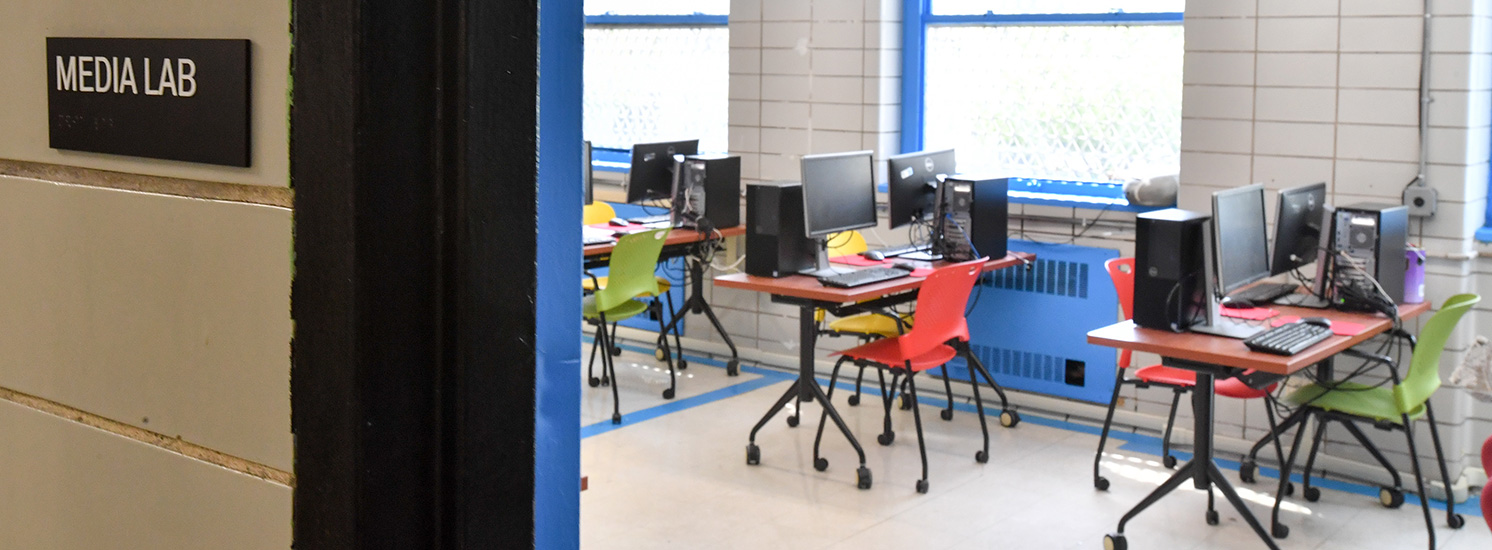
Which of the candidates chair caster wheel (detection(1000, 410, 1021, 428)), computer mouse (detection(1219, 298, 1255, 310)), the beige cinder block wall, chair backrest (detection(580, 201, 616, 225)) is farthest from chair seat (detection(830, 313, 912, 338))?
the beige cinder block wall

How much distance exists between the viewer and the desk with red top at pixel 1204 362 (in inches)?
159

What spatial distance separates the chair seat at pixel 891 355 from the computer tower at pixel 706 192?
5.76 feet

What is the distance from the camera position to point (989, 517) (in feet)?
15.4

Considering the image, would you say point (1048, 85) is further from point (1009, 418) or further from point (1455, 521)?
point (1455, 521)

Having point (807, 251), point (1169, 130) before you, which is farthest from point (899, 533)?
point (1169, 130)

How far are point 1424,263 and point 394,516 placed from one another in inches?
194

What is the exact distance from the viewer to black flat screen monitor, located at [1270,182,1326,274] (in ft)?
15.8

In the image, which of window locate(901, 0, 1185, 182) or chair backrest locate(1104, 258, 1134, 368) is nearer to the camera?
chair backrest locate(1104, 258, 1134, 368)

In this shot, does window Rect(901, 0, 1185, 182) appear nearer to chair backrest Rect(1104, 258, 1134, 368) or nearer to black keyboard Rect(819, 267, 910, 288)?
chair backrest Rect(1104, 258, 1134, 368)

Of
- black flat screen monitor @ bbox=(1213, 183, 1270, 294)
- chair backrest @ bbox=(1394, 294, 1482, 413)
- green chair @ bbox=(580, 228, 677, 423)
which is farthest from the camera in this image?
green chair @ bbox=(580, 228, 677, 423)

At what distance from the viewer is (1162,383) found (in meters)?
4.91

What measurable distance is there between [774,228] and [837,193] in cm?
37

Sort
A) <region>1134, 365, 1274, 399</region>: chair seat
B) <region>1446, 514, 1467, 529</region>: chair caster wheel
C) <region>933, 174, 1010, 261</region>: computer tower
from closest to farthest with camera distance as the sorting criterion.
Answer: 1. <region>1446, 514, 1467, 529</region>: chair caster wheel
2. <region>1134, 365, 1274, 399</region>: chair seat
3. <region>933, 174, 1010, 261</region>: computer tower

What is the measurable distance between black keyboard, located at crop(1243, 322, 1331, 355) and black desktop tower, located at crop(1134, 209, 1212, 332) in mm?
237
